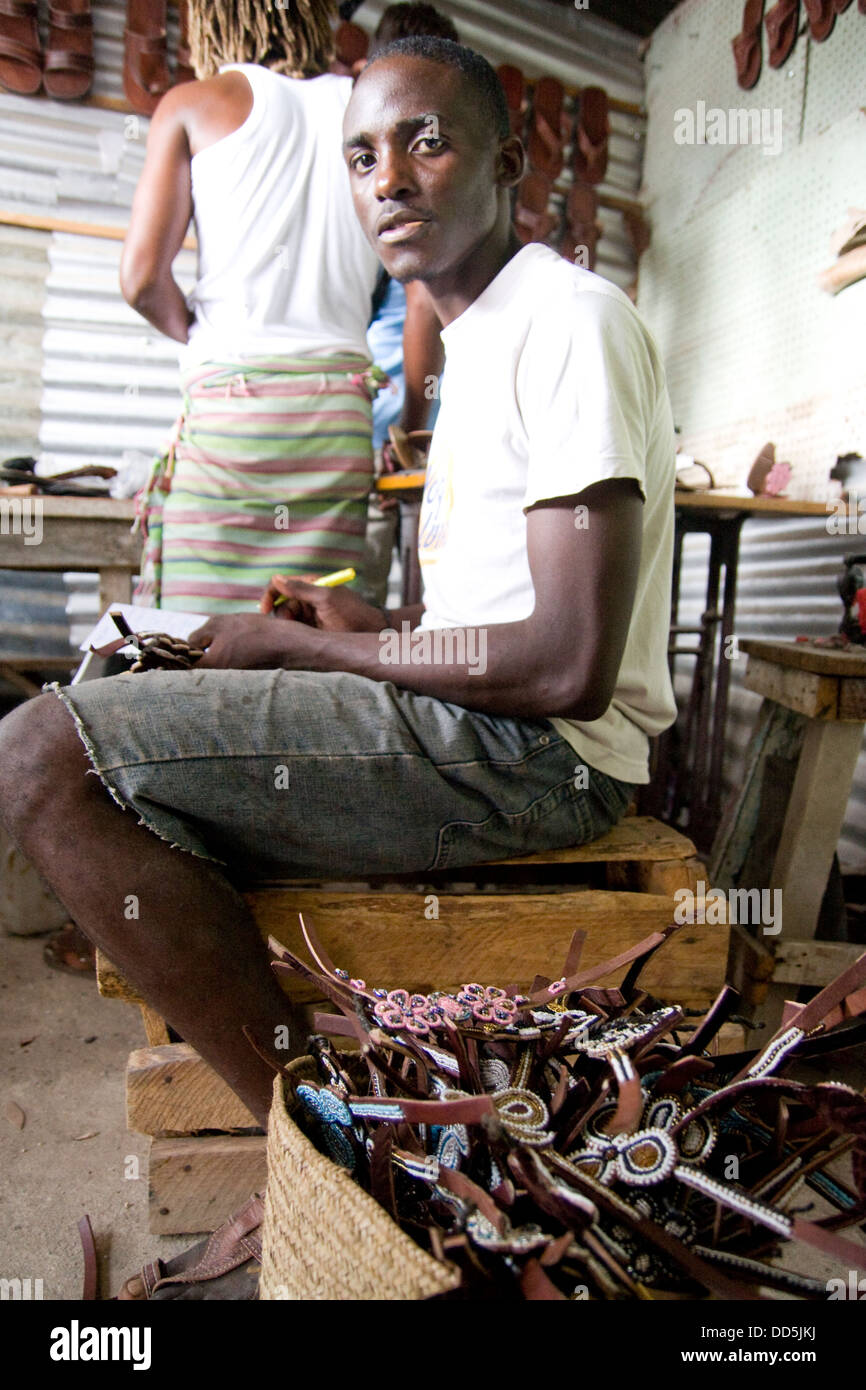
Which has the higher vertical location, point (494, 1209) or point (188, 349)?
point (188, 349)

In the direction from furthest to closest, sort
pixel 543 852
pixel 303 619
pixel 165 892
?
pixel 303 619 → pixel 543 852 → pixel 165 892

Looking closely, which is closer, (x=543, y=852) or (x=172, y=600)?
(x=543, y=852)

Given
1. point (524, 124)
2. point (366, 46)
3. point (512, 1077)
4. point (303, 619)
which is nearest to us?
point (512, 1077)

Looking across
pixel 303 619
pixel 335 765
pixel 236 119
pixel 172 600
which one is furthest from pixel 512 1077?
pixel 236 119

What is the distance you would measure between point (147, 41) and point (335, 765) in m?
4.32

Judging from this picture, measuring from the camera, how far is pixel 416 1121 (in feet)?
2.16

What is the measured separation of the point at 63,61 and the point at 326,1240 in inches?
191

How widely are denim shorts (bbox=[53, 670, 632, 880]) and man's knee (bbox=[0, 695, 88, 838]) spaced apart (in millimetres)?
27

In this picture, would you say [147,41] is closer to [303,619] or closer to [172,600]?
[172,600]

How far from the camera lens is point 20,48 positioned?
3.85 meters

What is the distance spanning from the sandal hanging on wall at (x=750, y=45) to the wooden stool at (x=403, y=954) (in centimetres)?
419

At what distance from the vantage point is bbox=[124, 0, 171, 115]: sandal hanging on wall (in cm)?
398

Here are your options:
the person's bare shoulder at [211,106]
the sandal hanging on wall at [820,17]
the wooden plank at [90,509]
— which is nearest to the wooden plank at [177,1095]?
the wooden plank at [90,509]

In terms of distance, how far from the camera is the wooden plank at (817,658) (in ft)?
5.87
